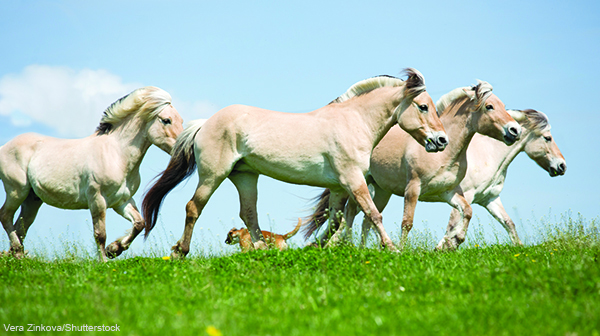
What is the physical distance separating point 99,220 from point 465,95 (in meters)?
7.08

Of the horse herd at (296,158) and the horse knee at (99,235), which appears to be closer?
the horse herd at (296,158)

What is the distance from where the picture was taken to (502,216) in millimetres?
10859

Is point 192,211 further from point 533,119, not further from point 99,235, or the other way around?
point 533,119

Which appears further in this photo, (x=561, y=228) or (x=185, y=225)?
(x=561, y=228)

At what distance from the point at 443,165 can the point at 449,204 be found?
0.88 metres

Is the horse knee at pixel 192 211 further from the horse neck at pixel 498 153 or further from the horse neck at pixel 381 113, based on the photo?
the horse neck at pixel 498 153

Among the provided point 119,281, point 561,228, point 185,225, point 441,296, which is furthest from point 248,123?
point 561,228

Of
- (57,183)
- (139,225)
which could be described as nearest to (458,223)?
(139,225)

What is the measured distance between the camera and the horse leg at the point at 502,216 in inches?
420

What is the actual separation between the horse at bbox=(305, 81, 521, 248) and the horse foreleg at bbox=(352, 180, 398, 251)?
1126 millimetres

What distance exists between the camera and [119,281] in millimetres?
5574

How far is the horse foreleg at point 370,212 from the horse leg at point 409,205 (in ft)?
3.53

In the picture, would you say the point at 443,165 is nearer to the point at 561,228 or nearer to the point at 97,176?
the point at 561,228

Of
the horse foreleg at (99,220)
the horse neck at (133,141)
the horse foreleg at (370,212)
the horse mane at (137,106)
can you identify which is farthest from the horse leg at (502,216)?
the horse foreleg at (99,220)
